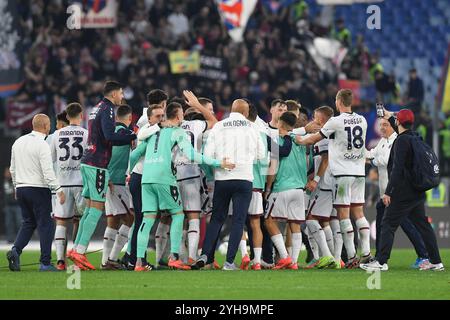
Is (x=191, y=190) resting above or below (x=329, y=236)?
above

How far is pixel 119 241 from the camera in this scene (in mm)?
16328

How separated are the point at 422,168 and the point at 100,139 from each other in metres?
4.38

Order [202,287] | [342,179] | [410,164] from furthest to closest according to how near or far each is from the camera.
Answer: [342,179]
[410,164]
[202,287]

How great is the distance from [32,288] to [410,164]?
5506 millimetres

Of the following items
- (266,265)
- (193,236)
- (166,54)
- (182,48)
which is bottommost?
(266,265)

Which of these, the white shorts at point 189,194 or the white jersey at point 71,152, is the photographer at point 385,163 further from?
the white jersey at point 71,152

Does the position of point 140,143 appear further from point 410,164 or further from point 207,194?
point 410,164

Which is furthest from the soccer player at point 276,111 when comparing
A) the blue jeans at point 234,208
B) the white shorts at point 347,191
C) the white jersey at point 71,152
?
the white jersey at point 71,152

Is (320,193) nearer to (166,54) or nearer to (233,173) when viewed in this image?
(233,173)

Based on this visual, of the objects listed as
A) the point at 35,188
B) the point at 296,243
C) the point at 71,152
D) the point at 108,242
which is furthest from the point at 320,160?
the point at 35,188

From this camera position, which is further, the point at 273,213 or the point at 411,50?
the point at 411,50

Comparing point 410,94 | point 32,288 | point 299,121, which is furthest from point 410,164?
point 410,94

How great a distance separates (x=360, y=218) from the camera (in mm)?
16719

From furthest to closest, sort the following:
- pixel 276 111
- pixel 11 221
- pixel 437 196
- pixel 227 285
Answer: pixel 437 196, pixel 11 221, pixel 276 111, pixel 227 285
